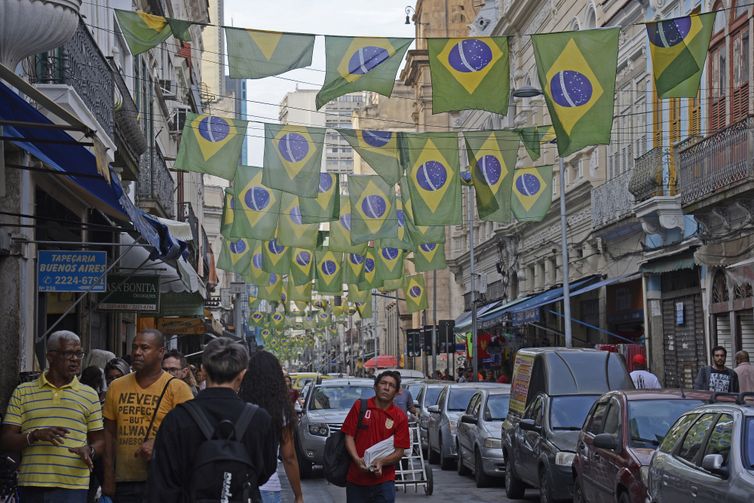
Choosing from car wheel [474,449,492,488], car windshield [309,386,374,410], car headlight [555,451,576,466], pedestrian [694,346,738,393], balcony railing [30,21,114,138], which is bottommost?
car wheel [474,449,492,488]

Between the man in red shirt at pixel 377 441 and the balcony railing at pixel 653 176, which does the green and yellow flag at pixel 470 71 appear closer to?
the man in red shirt at pixel 377 441

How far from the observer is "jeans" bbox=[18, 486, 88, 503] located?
8461 mm

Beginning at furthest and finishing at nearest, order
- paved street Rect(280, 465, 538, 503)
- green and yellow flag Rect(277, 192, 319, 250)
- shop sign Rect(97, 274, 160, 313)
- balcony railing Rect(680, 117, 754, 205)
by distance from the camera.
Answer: green and yellow flag Rect(277, 192, 319, 250), balcony railing Rect(680, 117, 754, 205), shop sign Rect(97, 274, 160, 313), paved street Rect(280, 465, 538, 503)

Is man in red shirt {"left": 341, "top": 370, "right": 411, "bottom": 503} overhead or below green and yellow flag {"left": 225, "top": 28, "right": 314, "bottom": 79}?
below

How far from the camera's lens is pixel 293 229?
3316cm

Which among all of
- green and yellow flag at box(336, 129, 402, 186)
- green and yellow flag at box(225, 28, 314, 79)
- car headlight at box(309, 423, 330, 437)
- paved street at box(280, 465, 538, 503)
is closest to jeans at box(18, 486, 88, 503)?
paved street at box(280, 465, 538, 503)

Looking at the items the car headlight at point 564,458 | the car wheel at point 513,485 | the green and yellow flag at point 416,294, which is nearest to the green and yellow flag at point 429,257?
the green and yellow flag at point 416,294

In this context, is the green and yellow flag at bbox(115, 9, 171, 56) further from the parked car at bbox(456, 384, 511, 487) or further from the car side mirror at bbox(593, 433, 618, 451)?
the car side mirror at bbox(593, 433, 618, 451)

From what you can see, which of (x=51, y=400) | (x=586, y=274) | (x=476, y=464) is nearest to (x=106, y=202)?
(x=51, y=400)

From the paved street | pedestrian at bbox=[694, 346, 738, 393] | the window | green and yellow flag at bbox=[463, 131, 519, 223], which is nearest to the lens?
the window

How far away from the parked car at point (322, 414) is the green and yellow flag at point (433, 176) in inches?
131

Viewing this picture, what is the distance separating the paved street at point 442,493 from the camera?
59.4 ft

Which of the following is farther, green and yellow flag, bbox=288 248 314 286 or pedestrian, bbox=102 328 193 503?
green and yellow flag, bbox=288 248 314 286

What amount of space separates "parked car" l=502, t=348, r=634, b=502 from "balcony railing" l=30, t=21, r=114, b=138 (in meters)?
6.90
